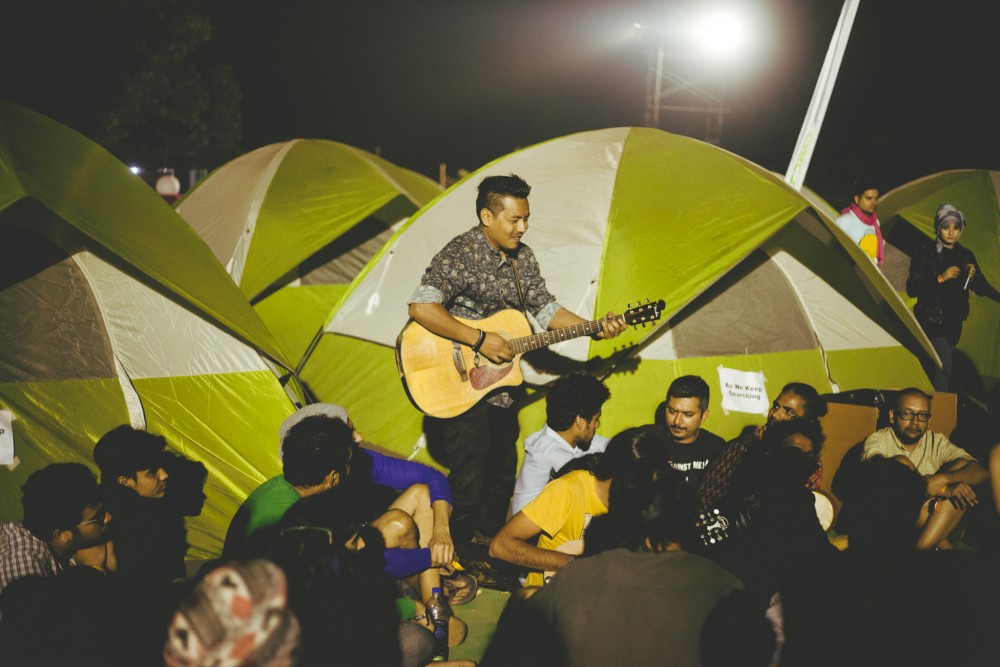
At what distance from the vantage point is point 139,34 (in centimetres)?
2089

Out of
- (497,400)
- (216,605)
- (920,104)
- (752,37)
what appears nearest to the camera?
(216,605)

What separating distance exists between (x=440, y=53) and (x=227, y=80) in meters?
8.62

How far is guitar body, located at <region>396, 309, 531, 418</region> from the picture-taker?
368 centimetres

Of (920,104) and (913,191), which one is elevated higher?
(920,104)

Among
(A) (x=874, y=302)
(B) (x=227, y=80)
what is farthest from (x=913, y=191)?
(B) (x=227, y=80)

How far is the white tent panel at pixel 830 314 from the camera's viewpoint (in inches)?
200

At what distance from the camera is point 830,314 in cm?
513

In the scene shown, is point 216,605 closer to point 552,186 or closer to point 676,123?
point 552,186

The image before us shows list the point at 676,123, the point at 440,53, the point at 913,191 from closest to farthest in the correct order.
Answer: the point at 913,191, the point at 676,123, the point at 440,53

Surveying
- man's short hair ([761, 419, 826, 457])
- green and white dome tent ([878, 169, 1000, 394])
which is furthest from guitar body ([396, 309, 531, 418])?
green and white dome tent ([878, 169, 1000, 394])

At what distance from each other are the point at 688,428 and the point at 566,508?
1.12m

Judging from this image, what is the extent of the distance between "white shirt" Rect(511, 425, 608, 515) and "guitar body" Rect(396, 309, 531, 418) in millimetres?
439

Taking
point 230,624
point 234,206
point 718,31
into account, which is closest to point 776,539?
point 230,624

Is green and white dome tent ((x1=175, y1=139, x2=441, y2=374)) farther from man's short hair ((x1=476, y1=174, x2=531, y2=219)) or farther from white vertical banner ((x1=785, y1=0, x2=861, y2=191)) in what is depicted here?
white vertical banner ((x1=785, y1=0, x2=861, y2=191))
